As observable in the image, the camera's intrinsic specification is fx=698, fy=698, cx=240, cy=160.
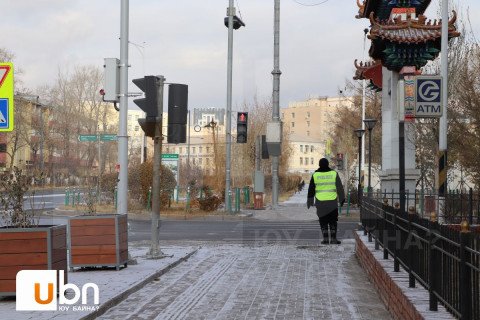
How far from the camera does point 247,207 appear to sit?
3512cm

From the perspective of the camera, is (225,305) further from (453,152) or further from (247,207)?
(247,207)

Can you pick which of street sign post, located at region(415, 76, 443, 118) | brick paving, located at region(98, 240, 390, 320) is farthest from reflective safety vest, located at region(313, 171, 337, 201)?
street sign post, located at region(415, 76, 443, 118)

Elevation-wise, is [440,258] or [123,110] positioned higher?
[123,110]

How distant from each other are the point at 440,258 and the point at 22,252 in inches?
180

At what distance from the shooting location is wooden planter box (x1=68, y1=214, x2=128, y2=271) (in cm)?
1033

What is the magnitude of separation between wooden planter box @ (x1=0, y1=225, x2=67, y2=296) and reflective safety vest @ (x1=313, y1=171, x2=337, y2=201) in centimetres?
787

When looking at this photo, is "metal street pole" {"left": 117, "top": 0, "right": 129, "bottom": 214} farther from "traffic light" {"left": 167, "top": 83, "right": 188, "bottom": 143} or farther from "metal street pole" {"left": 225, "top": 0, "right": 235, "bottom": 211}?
"metal street pole" {"left": 225, "top": 0, "right": 235, "bottom": 211}

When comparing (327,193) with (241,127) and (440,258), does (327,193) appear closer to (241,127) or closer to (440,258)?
(440,258)

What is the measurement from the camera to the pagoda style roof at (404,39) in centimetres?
1791

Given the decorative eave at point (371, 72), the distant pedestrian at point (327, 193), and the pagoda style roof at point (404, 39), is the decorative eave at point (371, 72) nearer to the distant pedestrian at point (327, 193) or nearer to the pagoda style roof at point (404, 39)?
the pagoda style roof at point (404, 39)

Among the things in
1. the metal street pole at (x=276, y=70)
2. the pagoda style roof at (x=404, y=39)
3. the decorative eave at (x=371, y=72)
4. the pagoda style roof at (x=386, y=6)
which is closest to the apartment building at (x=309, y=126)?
the metal street pole at (x=276, y=70)

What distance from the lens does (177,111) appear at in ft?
40.5

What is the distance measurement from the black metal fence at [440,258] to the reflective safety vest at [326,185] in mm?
5621

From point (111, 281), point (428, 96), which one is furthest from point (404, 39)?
point (111, 281)
